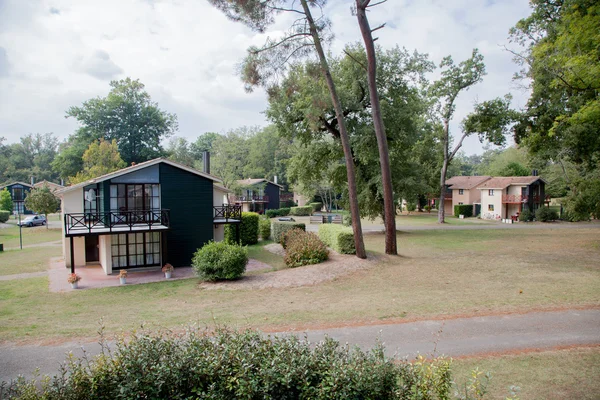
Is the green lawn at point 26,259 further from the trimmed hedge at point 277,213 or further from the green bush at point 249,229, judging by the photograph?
the trimmed hedge at point 277,213

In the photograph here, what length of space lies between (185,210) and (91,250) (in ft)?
19.2

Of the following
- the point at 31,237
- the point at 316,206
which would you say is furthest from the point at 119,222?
the point at 316,206

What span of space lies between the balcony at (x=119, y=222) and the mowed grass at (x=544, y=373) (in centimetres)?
1404

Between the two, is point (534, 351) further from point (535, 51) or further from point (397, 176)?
point (397, 176)

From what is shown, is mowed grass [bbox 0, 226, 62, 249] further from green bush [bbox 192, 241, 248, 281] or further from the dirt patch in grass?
the dirt patch in grass

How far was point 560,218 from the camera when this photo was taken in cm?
4088

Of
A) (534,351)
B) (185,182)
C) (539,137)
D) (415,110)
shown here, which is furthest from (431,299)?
(415,110)

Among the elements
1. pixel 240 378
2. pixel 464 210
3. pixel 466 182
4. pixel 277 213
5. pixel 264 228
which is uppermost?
pixel 466 182

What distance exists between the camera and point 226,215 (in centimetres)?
2131

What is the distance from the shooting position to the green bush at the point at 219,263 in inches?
561

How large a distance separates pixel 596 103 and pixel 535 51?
12.2ft

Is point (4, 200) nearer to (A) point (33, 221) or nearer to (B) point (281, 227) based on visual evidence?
(A) point (33, 221)

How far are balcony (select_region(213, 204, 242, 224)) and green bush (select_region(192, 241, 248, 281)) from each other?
5528mm

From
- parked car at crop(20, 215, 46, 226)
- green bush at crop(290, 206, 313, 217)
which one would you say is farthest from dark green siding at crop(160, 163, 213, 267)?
green bush at crop(290, 206, 313, 217)
